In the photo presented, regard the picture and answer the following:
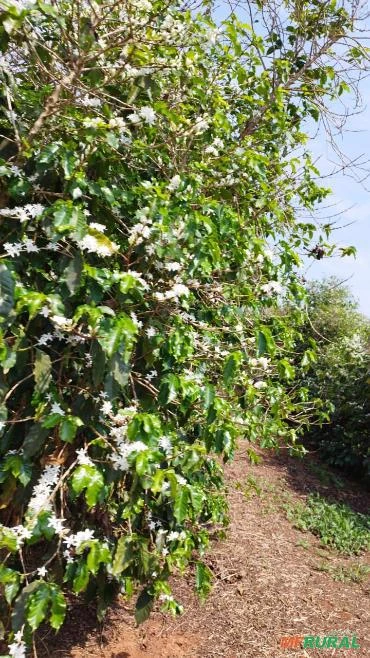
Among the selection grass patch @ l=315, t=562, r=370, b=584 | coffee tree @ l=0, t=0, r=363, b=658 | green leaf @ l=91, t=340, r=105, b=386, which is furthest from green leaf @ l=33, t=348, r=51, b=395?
grass patch @ l=315, t=562, r=370, b=584

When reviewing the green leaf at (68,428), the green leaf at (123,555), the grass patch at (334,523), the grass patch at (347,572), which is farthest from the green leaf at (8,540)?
the grass patch at (334,523)

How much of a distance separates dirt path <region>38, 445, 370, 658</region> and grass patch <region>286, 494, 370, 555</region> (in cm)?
13

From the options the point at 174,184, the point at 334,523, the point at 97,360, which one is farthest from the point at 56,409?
the point at 334,523

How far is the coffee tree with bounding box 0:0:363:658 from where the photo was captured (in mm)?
1748

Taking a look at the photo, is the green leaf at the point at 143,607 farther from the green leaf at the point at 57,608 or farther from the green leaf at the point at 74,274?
the green leaf at the point at 74,274

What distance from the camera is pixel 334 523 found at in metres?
4.92

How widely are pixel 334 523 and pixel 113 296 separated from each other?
3.86 m

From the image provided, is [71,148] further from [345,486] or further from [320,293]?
[320,293]

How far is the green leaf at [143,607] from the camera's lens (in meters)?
2.12

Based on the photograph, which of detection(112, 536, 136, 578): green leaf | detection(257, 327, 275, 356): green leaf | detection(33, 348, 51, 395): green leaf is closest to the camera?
detection(33, 348, 51, 395): green leaf

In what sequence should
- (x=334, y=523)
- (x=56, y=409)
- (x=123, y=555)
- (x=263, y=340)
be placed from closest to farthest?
(x=56, y=409) → (x=123, y=555) → (x=263, y=340) → (x=334, y=523)

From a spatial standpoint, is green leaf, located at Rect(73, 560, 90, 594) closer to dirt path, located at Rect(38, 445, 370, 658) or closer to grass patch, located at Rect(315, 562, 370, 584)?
dirt path, located at Rect(38, 445, 370, 658)

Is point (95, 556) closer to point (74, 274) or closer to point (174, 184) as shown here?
point (74, 274)

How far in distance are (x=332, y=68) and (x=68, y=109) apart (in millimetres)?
2647
